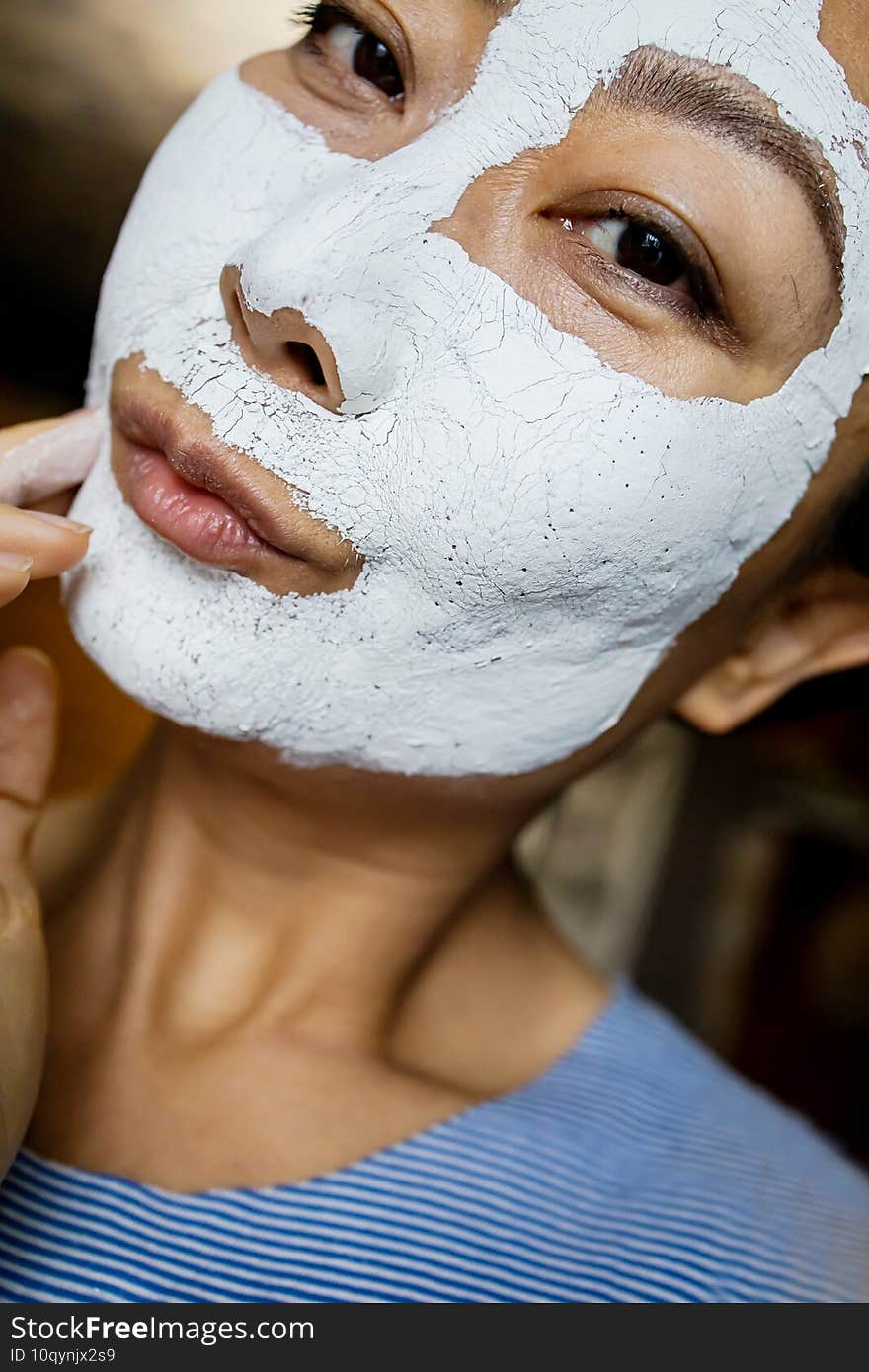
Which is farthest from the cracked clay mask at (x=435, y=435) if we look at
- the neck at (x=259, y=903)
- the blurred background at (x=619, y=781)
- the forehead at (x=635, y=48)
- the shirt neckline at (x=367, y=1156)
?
the blurred background at (x=619, y=781)

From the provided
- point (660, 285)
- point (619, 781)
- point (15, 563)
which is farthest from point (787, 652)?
point (619, 781)

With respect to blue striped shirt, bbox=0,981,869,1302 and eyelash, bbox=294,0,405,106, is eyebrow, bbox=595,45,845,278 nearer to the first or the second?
eyelash, bbox=294,0,405,106

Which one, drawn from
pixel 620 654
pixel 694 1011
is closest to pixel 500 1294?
pixel 620 654

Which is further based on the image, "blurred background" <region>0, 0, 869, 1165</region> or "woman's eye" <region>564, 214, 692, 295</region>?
"blurred background" <region>0, 0, 869, 1165</region>

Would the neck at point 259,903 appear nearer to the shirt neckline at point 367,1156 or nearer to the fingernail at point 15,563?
the shirt neckline at point 367,1156

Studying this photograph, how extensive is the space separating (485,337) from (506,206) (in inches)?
2.8

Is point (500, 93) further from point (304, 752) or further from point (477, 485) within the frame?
point (304, 752)

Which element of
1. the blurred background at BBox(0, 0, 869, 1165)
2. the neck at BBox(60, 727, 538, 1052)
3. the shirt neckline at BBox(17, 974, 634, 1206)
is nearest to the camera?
the shirt neckline at BBox(17, 974, 634, 1206)

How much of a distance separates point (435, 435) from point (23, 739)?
29 cm

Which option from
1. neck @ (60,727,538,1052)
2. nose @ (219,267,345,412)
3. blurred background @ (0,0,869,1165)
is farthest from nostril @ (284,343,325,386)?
blurred background @ (0,0,869,1165)

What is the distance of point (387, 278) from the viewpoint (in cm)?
65

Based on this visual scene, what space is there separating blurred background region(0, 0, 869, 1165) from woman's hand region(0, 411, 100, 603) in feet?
2.74

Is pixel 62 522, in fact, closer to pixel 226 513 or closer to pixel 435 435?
pixel 226 513

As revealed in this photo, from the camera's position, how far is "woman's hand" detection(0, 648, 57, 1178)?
658mm
